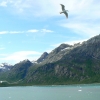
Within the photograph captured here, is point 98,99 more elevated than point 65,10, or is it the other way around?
point 65,10

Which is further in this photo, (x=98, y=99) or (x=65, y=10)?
(x=98, y=99)
